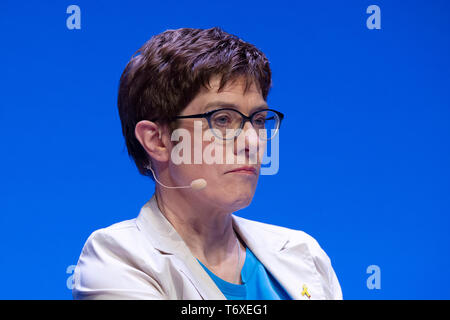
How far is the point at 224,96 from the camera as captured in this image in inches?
61.9

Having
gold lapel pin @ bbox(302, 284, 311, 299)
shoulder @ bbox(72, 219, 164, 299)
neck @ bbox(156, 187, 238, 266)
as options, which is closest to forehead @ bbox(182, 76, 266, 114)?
neck @ bbox(156, 187, 238, 266)

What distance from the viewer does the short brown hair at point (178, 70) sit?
1.58 m

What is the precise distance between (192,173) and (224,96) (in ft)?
0.77

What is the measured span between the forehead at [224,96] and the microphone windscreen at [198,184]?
7.8 inches

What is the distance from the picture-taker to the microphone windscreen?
1570 mm

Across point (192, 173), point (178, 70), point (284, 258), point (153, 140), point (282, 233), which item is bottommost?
point (284, 258)

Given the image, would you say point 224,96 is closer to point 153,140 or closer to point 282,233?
point 153,140

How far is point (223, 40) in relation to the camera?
167cm

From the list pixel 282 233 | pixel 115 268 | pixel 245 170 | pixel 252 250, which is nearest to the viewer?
pixel 115 268

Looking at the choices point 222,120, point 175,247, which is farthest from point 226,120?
point 175,247

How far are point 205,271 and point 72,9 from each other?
1210mm

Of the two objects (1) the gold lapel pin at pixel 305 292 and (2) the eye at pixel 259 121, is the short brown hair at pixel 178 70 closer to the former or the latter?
(2) the eye at pixel 259 121
